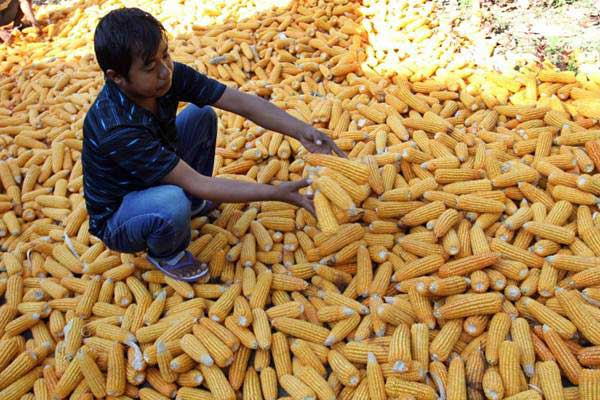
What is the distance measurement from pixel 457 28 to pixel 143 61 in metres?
4.11

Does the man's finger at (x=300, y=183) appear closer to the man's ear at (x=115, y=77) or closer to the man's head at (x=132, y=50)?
the man's head at (x=132, y=50)

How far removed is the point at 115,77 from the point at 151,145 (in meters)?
0.36

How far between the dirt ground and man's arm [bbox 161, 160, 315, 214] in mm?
3079

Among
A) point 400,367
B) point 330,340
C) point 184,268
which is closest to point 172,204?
point 184,268

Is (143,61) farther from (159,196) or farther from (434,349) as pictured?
(434,349)

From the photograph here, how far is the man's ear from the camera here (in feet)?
7.48

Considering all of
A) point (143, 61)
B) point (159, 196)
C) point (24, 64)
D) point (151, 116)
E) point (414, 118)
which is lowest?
point (24, 64)

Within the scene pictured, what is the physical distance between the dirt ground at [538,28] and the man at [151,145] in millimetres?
2897

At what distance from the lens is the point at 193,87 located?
9.92 ft

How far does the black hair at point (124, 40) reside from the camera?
7.15 ft

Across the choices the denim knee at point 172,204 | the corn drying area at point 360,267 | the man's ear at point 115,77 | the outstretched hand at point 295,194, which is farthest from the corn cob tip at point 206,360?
the man's ear at point 115,77

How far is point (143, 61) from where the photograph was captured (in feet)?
7.41

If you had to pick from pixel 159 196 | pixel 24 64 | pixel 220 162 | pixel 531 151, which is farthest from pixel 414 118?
pixel 24 64

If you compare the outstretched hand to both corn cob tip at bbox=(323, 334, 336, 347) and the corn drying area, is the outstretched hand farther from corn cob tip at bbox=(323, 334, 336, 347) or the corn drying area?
corn cob tip at bbox=(323, 334, 336, 347)
